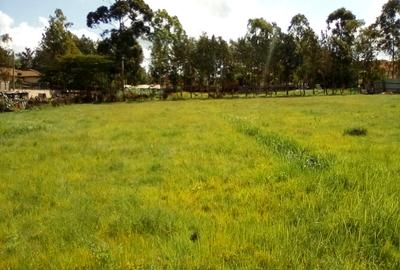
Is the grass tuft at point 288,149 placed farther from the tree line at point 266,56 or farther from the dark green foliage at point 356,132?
the tree line at point 266,56

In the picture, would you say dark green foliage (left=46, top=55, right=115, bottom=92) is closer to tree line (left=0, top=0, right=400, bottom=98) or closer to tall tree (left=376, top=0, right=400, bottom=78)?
tree line (left=0, top=0, right=400, bottom=98)

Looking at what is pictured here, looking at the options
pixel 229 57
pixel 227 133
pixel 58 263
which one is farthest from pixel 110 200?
pixel 229 57

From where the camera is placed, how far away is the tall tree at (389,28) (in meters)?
66.0

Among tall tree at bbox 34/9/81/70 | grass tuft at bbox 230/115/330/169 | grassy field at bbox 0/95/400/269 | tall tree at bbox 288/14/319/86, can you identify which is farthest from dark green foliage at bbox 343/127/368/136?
tall tree at bbox 34/9/81/70

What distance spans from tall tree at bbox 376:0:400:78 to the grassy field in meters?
61.4

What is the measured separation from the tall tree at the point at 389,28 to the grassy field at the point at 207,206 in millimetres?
61359

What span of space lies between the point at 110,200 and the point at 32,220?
4.02 feet

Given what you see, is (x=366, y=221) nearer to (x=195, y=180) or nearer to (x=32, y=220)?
(x=195, y=180)

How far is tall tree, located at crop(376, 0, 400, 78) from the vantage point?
2598 inches

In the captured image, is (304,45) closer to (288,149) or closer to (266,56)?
(266,56)

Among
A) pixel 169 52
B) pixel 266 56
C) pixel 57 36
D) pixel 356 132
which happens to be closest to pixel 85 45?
pixel 57 36

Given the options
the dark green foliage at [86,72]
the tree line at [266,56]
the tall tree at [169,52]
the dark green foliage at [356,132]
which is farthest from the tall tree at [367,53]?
the dark green foliage at [356,132]

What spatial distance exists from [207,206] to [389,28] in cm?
6885

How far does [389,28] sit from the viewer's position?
6650 centimetres
